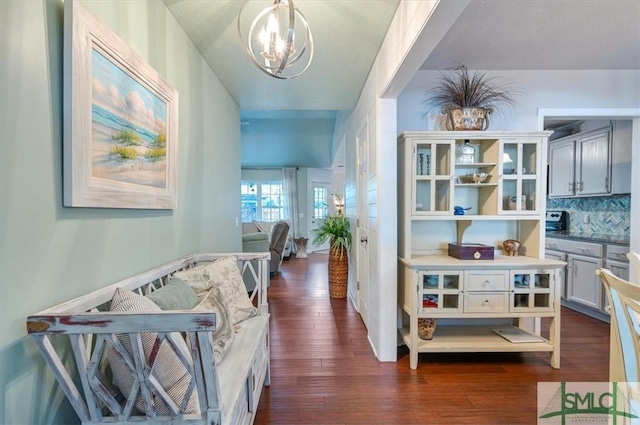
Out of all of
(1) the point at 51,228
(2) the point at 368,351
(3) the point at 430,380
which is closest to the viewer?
(1) the point at 51,228

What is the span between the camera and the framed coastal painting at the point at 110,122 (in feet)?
3.36

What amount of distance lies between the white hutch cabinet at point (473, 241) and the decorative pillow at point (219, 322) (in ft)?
4.55

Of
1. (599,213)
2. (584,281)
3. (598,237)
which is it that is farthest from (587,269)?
(599,213)

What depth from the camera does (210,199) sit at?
2527mm

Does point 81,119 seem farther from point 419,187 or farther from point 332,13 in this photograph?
point 419,187

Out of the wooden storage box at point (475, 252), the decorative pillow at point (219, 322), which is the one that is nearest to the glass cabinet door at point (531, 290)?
the wooden storage box at point (475, 252)

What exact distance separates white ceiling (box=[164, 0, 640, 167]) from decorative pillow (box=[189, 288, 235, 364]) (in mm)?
1718

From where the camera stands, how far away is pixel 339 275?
405cm

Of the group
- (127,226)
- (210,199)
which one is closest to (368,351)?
(210,199)

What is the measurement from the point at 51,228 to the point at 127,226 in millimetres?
411

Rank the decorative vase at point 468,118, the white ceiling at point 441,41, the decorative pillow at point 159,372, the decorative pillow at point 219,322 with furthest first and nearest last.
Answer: the decorative vase at point 468,118 < the white ceiling at point 441,41 < the decorative pillow at point 219,322 < the decorative pillow at point 159,372

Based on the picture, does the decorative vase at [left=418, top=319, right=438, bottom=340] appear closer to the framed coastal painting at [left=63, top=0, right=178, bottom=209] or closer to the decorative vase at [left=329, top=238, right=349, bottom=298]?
the decorative vase at [left=329, top=238, right=349, bottom=298]

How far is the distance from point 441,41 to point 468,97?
0.51 m

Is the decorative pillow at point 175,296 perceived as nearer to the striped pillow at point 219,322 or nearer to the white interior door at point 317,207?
the striped pillow at point 219,322
